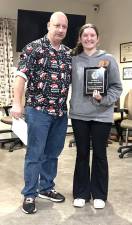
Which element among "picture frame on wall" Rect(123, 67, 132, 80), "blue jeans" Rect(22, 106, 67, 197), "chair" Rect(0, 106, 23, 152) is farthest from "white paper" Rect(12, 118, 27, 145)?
"picture frame on wall" Rect(123, 67, 132, 80)

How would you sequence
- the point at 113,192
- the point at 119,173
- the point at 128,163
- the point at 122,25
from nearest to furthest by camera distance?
→ the point at 113,192
the point at 119,173
the point at 128,163
the point at 122,25

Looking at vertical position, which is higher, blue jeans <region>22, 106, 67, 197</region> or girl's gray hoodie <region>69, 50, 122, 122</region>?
girl's gray hoodie <region>69, 50, 122, 122</region>

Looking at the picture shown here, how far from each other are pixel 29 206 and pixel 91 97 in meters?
0.89

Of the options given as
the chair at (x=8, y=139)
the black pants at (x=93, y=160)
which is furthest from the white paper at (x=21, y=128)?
the chair at (x=8, y=139)

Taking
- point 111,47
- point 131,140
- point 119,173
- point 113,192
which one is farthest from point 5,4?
point 113,192

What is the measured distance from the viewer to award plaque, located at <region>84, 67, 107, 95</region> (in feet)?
7.47

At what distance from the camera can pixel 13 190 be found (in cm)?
284

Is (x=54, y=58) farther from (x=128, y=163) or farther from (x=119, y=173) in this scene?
(x=128, y=163)

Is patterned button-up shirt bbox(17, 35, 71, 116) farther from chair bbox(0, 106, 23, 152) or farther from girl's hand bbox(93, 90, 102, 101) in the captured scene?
chair bbox(0, 106, 23, 152)

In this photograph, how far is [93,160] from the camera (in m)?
2.44

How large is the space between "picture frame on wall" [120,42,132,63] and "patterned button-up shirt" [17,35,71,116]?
10.6ft

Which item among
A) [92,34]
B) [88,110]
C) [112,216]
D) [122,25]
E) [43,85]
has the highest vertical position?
[122,25]

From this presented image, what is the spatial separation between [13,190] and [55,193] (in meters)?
0.43

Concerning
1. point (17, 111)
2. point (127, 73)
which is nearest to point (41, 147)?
point (17, 111)
